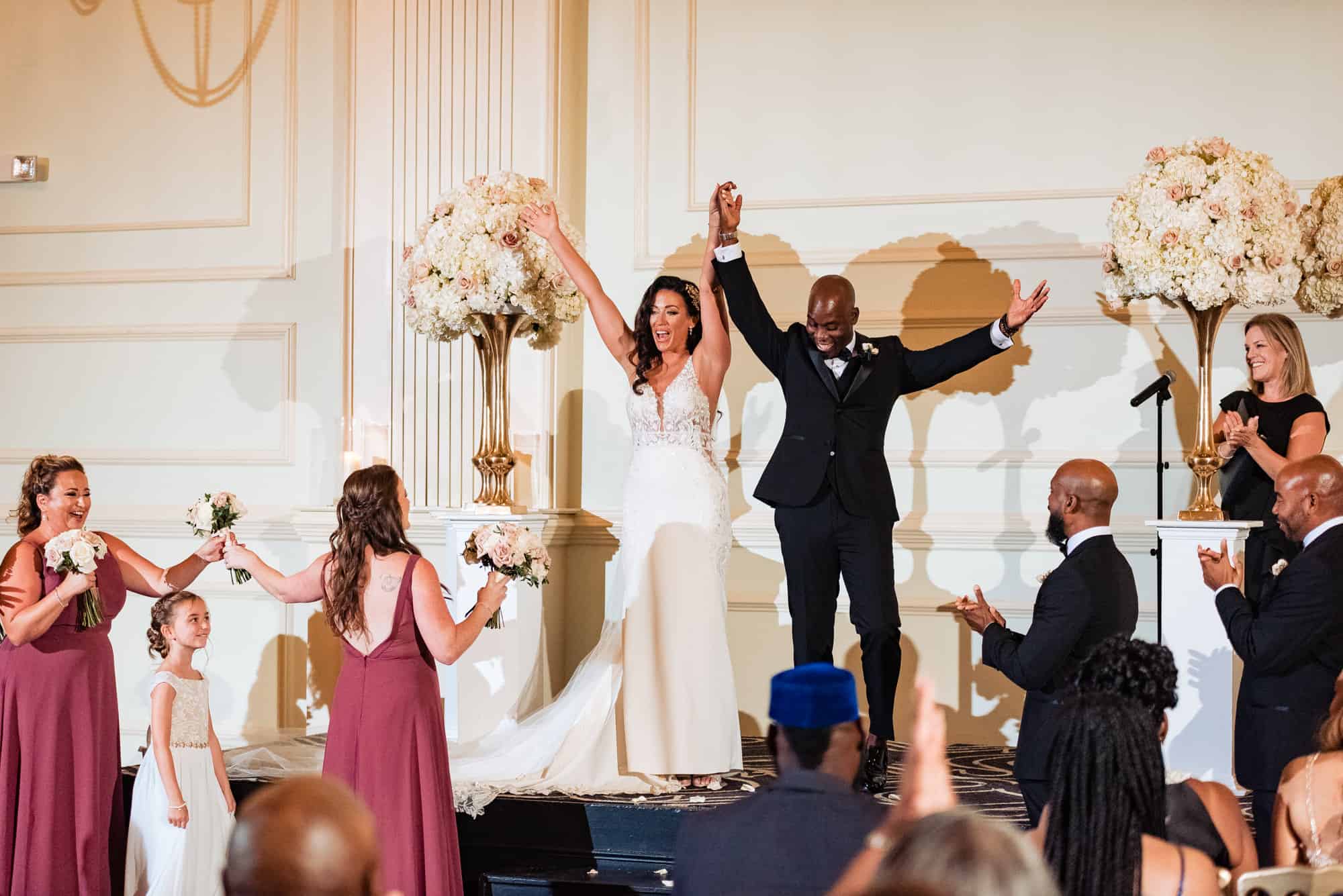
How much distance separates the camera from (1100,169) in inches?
260

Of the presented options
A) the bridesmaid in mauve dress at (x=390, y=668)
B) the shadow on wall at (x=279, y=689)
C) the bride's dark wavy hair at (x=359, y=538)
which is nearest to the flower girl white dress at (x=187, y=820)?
the bridesmaid in mauve dress at (x=390, y=668)

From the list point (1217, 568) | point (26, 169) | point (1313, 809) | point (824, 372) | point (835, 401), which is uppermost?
point (26, 169)

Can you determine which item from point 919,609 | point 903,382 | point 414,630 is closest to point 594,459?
point 919,609

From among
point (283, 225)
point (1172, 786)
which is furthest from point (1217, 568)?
point (283, 225)

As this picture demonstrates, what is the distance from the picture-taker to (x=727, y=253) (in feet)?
16.9

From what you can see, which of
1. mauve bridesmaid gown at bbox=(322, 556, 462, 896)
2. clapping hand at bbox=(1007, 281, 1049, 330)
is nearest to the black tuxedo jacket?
clapping hand at bbox=(1007, 281, 1049, 330)

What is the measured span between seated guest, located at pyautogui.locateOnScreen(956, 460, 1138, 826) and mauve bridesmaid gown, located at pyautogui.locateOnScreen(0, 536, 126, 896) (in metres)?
3.16

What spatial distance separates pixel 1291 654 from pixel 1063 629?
66 centimetres

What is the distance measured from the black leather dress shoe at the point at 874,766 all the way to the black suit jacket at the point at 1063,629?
110cm

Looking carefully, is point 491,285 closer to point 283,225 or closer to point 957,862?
point 283,225

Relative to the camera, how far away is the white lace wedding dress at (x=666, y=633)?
17.0 ft

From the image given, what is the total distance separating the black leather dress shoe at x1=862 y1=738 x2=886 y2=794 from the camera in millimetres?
5090

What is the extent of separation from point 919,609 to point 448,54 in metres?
3.75

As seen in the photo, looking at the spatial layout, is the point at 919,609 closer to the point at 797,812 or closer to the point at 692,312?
the point at 692,312
